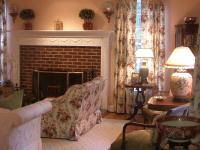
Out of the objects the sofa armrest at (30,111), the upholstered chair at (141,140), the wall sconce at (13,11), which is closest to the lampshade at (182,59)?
the upholstered chair at (141,140)

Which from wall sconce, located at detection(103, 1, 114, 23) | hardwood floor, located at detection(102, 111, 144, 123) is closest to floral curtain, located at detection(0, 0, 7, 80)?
wall sconce, located at detection(103, 1, 114, 23)

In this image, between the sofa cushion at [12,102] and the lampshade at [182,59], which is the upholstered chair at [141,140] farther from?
the sofa cushion at [12,102]

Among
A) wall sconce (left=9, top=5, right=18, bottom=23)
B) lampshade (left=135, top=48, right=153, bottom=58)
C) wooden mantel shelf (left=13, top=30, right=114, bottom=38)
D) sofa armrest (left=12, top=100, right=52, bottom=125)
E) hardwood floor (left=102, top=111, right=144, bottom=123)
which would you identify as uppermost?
wall sconce (left=9, top=5, right=18, bottom=23)

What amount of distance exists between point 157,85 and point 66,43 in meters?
2.25

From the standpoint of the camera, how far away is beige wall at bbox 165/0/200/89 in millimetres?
6746

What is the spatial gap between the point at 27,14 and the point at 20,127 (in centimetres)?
456

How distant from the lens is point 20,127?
3723 millimetres

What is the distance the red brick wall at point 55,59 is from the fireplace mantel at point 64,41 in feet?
0.34

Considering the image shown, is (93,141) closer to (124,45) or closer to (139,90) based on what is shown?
(139,90)

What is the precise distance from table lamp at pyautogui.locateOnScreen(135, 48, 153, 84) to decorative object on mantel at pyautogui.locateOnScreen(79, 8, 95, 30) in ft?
4.45

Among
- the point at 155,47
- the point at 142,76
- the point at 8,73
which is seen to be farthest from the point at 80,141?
the point at 8,73

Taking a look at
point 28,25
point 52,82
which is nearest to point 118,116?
point 52,82

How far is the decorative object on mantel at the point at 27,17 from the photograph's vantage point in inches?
306

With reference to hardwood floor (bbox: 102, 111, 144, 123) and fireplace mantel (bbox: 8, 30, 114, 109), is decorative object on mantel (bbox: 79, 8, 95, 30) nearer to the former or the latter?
fireplace mantel (bbox: 8, 30, 114, 109)
